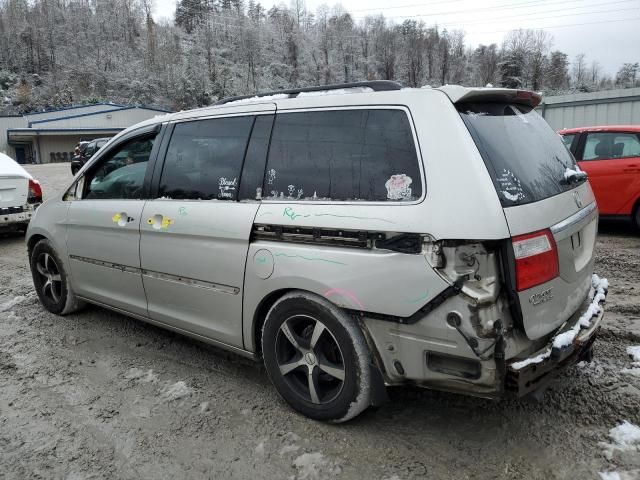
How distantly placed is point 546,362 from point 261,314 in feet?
5.26

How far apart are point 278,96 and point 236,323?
1501 millimetres

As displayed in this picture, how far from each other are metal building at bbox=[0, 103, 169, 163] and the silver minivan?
179 ft

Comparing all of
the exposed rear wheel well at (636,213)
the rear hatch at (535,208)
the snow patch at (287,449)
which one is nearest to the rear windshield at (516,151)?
the rear hatch at (535,208)

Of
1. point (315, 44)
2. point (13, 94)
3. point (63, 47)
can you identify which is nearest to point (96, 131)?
point (13, 94)

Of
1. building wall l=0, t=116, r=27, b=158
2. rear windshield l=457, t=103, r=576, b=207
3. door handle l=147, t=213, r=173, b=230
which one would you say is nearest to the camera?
rear windshield l=457, t=103, r=576, b=207

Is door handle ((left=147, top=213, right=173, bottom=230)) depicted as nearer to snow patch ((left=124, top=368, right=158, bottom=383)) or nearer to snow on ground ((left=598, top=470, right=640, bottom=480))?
snow patch ((left=124, top=368, right=158, bottom=383))

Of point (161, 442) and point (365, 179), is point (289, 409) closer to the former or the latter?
point (161, 442)

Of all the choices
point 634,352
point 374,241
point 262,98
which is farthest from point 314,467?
point 634,352

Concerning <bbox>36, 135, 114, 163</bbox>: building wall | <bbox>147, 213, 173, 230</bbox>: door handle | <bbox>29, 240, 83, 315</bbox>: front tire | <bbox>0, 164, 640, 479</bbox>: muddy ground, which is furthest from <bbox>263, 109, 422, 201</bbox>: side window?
<bbox>36, 135, 114, 163</bbox>: building wall

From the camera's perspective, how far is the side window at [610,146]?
751 centimetres

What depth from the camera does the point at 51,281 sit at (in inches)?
195

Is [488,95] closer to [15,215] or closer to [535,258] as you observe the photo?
[535,258]

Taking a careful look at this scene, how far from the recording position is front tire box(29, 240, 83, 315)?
4758 millimetres

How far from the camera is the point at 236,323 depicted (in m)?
3.20
